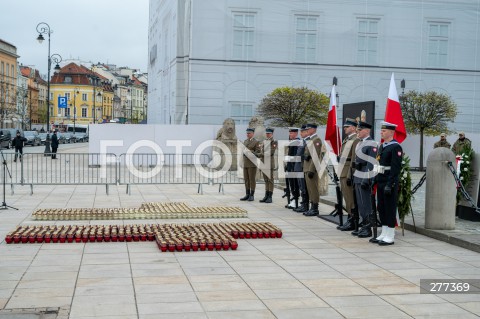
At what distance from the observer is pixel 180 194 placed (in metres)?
18.5

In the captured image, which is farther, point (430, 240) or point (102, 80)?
point (102, 80)

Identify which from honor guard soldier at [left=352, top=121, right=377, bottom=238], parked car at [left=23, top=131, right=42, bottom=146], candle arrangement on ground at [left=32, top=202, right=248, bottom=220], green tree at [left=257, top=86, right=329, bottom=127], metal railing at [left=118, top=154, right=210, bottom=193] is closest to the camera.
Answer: honor guard soldier at [left=352, top=121, right=377, bottom=238]

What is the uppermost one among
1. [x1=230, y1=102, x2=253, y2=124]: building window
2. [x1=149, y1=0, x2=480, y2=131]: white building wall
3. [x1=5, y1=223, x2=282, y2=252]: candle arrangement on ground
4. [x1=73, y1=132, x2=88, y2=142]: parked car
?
[x1=149, y1=0, x2=480, y2=131]: white building wall

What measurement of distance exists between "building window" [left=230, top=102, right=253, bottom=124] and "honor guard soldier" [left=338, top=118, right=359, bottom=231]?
24383 mm

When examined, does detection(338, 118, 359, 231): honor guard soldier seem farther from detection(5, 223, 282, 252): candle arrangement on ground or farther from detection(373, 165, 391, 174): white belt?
detection(5, 223, 282, 252): candle arrangement on ground

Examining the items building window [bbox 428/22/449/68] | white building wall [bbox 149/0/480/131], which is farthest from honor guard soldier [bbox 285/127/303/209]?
building window [bbox 428/22/449/68]

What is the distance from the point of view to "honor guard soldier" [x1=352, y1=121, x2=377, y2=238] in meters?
10.9

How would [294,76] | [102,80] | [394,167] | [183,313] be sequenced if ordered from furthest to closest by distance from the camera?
1. [102,80]
2. [294,76]
3. [394,167]
4. [183,313]

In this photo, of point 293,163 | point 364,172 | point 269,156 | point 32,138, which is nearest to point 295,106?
point 269,156

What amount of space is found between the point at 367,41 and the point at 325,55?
2620mm

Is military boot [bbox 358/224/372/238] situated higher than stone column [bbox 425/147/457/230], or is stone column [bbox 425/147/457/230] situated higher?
stone column [bbox 425/147/457/230]

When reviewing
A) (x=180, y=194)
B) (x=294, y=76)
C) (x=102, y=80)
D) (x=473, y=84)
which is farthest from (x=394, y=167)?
(x=102, y=80)

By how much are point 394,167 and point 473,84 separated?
30.7 metres

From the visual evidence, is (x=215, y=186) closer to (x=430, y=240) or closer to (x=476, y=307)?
(x=430, y=240)
